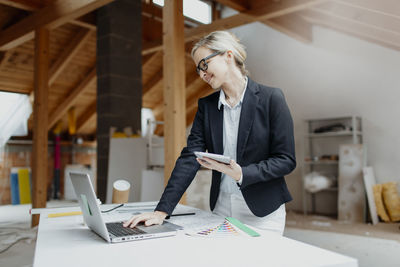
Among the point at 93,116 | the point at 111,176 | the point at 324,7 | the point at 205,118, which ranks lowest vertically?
the point at 111,176

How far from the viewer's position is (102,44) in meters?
5.16

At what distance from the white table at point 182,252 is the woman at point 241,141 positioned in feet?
0.88

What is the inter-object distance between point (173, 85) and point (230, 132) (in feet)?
5.20

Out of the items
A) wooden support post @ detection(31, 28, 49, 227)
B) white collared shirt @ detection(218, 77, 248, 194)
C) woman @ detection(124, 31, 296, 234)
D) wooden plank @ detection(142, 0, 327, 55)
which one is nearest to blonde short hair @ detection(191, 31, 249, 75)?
woman @ detection(124, 31, 296, 234)

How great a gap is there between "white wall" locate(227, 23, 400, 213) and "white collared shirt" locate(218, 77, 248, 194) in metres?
4.49

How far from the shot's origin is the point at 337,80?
571 centimetres

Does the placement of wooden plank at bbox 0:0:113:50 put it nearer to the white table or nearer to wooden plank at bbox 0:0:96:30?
wooden plank at bbox 0:0:96:30

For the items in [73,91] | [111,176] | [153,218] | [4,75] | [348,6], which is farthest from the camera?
[73,91]

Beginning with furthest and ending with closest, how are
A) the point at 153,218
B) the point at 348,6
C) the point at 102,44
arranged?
the point at 102,44, the point at 348,6, the point at 153,218

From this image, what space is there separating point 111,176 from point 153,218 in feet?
11.7

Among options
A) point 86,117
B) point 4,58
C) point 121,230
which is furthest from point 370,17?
point 86,117

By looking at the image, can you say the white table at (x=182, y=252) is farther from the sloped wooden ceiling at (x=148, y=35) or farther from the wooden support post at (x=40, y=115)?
the wooden support post at (x=40, y=115)

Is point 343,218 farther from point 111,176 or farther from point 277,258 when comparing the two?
point 277,258

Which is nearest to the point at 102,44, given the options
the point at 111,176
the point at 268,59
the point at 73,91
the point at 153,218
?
the point at 111,176
